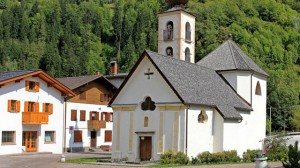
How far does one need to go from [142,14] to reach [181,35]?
101 metres

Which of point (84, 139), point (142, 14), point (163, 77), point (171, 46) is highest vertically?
point (142, 14)

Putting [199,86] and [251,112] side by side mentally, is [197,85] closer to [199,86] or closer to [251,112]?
[199,86]

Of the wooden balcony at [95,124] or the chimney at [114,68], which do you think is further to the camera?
the chimney at [114,68]

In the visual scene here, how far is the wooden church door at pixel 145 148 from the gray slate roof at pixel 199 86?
3.90 meters

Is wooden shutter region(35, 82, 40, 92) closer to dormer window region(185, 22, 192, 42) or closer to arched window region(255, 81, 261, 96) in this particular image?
dormer window region(185, 22, 192, 42)

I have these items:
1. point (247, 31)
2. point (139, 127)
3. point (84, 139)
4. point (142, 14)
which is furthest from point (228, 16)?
point (139, 127)

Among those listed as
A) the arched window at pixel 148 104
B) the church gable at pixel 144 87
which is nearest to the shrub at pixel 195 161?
the church gable at pixel 144 87

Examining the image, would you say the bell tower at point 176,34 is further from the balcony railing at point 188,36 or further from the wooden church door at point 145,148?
the wooden church door at point 145,148

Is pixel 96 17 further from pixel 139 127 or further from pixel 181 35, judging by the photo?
pixel 139 127

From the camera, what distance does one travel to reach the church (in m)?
29.7

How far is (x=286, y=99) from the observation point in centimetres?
8969

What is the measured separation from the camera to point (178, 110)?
96.5 ft

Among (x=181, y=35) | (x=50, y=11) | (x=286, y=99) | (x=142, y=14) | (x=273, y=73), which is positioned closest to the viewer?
(x=181, y=35)

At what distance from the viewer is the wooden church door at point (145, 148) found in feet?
101
